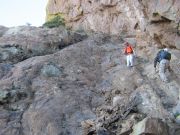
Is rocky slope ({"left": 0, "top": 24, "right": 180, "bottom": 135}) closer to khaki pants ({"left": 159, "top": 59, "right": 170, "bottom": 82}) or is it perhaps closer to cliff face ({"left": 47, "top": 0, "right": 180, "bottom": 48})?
khaki pants ({"left": 159, "top": 59, "right": 170, "bottom": 82})

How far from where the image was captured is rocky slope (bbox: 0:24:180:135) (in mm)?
17609

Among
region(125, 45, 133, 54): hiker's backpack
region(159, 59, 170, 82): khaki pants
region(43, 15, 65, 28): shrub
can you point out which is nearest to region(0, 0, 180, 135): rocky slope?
region(159, 59, 170, 82): khaki pants

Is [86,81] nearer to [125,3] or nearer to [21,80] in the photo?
[21,80]

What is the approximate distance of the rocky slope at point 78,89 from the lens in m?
17.6

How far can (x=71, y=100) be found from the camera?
1978cm

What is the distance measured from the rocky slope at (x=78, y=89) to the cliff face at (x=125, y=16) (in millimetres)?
1507

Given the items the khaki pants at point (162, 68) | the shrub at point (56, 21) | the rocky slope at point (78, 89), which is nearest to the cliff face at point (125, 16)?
the shrub at point (56, 21)

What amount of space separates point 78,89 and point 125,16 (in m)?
13.7

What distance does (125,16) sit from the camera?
33.3 m

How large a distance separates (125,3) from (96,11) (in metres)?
3.62

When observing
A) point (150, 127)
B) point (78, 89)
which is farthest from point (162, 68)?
point (150, 127)

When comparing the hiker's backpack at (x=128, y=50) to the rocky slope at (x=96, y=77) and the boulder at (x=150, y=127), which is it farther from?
the boulder at (x=150, y=127)

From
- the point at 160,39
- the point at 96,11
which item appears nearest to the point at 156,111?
the point at 160,39

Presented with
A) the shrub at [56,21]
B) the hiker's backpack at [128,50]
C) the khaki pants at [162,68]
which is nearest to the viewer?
the khaki pants at [162,68]
